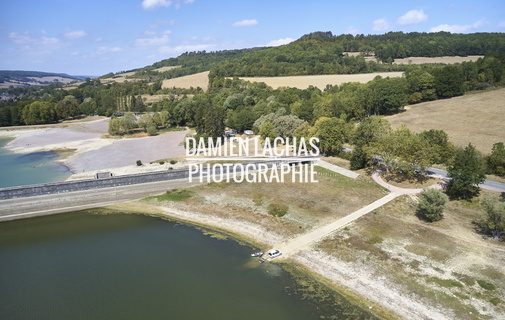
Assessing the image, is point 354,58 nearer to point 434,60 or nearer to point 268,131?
point 434,60

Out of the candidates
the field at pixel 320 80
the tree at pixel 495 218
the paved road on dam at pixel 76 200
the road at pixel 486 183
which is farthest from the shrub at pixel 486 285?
the field at pixel 320 80

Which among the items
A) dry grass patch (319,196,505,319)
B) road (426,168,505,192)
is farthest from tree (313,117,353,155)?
→ dry grass patch (319,196,505,319)

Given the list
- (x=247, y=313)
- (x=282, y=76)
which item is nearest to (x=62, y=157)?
(x=247, y=313)

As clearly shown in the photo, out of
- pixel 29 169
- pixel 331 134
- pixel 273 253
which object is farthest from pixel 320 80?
pixel 273 253

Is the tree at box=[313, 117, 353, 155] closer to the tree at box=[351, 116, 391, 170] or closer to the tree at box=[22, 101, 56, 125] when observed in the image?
the tree at box=[351, 116, 391, 170]

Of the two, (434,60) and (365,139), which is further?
(434,60)

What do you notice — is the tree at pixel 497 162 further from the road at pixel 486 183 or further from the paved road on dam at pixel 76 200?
the paved road on dam at pixel 76 200

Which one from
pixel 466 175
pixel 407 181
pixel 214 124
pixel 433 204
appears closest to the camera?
pixel 433 204

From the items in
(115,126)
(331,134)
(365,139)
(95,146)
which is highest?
(115,126)
